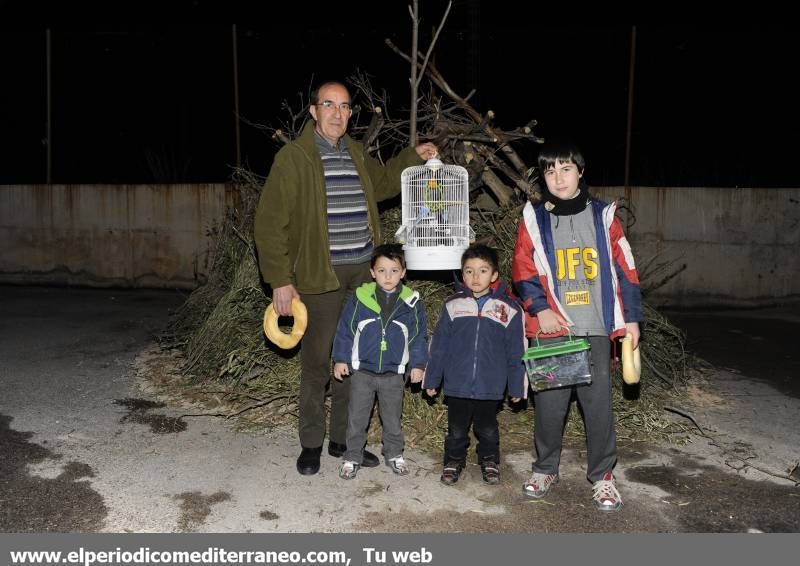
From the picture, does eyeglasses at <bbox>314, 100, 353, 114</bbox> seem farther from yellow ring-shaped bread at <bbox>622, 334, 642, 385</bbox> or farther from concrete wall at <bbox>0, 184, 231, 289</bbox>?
concrete wall at <bbox>0, 184, 231, 289</bbox>

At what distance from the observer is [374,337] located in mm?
4289

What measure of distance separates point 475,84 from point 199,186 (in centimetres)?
392

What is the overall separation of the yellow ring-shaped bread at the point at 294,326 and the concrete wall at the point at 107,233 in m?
6.23

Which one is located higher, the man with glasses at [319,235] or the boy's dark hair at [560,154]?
the boy's dark hair at [560,154]

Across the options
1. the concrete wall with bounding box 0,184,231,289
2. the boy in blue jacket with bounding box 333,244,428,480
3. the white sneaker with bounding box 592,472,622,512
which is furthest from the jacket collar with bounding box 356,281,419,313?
the concrete wall with bounding box 0,184,231,289

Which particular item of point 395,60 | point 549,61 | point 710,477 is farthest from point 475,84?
point 710,477

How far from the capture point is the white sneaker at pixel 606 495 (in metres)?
3.86

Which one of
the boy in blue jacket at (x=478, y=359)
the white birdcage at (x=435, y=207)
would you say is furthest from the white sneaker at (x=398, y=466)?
the white birdcage at (x=435, y=207)

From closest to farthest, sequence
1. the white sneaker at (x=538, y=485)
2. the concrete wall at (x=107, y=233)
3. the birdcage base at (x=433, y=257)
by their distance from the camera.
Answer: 1. the white sneaker at (x=538, y=485)
2. the birdcage base at (x=433, y=257)
3. the concrete wall at (x=107, y=233)

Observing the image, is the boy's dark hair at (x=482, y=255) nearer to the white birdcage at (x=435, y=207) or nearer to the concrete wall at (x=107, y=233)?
the white birdcage at (x=435, y=207)

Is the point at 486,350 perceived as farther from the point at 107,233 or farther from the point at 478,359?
the point at 107,233

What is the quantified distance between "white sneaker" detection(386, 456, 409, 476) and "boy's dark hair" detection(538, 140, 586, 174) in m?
1.76

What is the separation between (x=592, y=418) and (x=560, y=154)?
52.7 inches

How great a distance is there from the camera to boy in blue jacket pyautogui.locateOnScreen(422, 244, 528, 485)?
13.6ft
